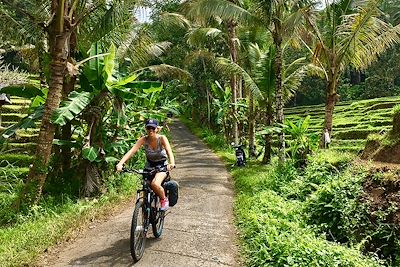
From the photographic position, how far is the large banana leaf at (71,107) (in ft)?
23.3

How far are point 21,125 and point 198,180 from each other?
16.9 feet

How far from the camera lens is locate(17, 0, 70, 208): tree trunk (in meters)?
7.14

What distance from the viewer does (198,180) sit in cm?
Answer: 1153

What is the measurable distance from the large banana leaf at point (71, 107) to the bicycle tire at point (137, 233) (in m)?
2.61

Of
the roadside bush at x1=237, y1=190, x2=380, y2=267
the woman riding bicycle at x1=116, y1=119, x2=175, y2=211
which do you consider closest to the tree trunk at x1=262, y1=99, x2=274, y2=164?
the roadside bush at x1=237, y1=190, x2=380, y2=267

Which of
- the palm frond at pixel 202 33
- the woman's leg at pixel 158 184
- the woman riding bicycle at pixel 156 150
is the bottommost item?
the woman's leg at pixel 158 184

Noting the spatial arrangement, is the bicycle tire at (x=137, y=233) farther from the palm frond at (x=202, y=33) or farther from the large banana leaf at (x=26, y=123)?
the palm frond at (x=202, y=33)

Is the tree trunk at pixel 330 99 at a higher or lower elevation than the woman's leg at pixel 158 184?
higher

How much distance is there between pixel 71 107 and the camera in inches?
294

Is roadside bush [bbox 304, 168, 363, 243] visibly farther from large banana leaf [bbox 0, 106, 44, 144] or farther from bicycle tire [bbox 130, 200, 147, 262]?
large banana leaf [bbox 0, 106, 44, 144]

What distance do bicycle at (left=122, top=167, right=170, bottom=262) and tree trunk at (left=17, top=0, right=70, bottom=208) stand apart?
2.38 meters

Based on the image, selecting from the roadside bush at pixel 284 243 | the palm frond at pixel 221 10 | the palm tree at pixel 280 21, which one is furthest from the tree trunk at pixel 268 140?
the roadside bush at pixel 284 243

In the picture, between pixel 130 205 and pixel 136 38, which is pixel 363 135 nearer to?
pixel 136 38

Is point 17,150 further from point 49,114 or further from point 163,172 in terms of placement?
point 163,172
